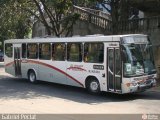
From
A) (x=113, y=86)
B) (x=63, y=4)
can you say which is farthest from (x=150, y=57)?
(x=63, y=4)

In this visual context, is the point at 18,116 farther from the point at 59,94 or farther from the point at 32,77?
the point at 32,77

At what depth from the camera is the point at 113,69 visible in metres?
15.9

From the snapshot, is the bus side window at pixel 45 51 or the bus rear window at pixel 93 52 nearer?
the bus rear window at pixel 93 52

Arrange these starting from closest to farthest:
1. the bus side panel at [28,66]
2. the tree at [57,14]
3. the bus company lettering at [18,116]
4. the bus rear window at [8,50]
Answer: the bus company lettering at [18,116], the bus side panel at [28,66], the bus rear window at [8,50], the tree at [57,14]

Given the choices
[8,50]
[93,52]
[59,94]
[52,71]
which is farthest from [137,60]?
[8,50]

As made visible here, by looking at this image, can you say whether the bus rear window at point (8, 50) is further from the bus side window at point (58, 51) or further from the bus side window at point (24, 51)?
the bus side window at point (58, 51)

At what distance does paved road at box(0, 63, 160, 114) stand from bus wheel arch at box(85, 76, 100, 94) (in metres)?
0.29

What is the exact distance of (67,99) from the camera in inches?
623

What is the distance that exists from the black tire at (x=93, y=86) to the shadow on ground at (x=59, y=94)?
26 centimetres

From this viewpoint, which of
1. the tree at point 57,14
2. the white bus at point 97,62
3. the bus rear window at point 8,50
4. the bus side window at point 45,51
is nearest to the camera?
the white bus at point 97,62

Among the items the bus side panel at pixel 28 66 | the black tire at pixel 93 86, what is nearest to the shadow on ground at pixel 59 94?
the black tire at pixel 93 86

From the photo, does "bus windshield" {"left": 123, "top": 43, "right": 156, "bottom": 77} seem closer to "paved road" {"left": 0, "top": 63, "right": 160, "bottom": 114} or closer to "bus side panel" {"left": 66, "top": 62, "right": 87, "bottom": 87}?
"paved road" {"left": 0, "top": 63, "right": 160, "bottom": 114}

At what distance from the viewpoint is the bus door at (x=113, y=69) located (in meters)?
15.6

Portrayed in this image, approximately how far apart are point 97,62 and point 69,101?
2.53 metres
